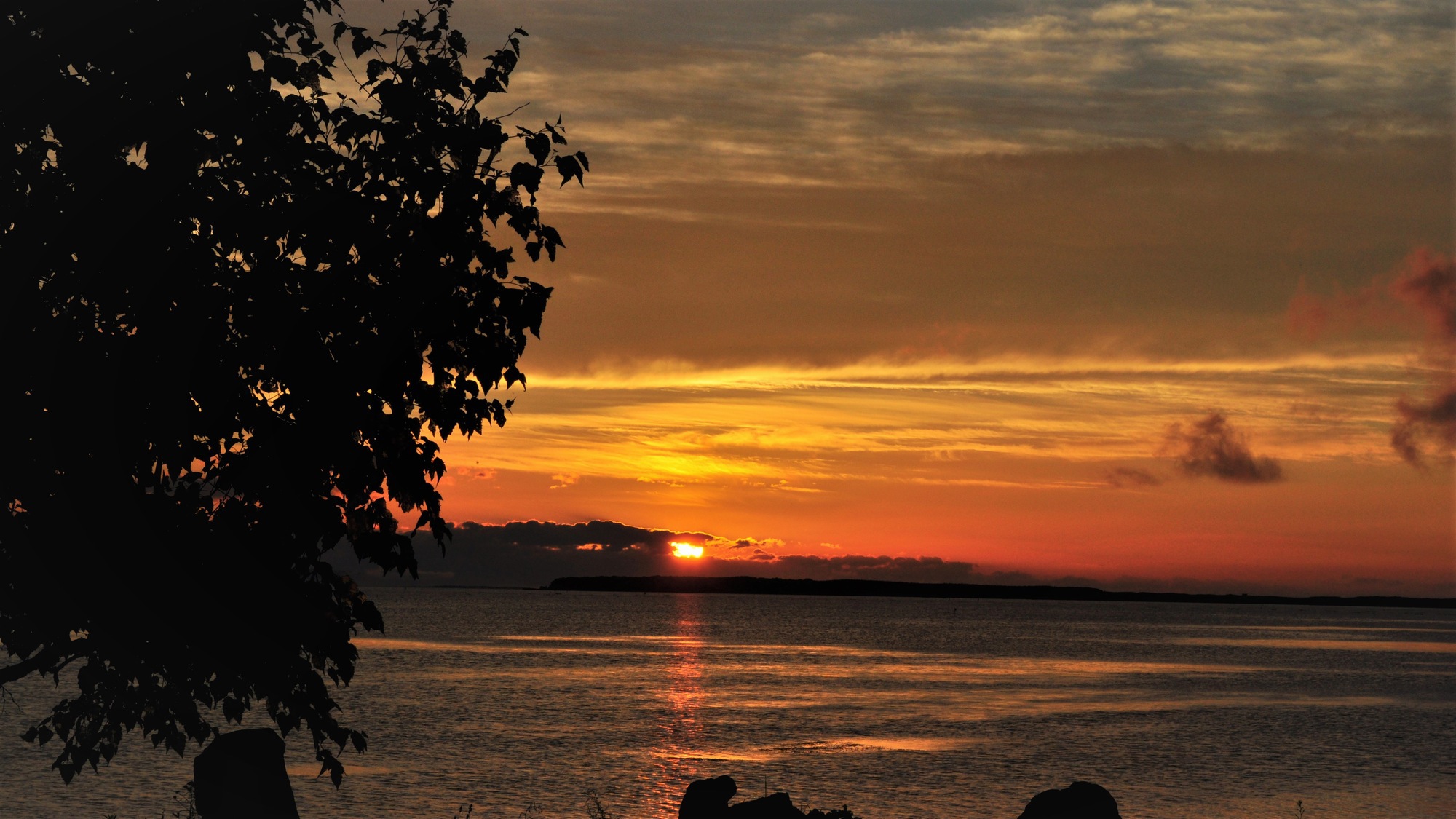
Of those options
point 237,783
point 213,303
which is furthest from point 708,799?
point 213,303

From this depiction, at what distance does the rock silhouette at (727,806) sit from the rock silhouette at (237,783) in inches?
404

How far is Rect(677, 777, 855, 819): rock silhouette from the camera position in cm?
2828

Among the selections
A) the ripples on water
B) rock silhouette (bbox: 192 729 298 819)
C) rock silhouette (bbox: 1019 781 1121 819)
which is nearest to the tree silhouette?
rock silhouette (bbox: 192 729 298 819)

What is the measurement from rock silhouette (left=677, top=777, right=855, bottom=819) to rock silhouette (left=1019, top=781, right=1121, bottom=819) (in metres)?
4.43

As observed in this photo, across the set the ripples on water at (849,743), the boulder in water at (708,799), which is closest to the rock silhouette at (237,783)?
the boulder in water at (708,799)

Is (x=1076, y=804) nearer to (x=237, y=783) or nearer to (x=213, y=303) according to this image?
(x=237, y=783)

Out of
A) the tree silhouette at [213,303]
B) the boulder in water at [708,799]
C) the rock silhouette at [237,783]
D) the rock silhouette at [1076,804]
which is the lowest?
the boulder in water at [708,799]

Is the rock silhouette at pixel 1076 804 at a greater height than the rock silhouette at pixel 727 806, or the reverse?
the rock silhouette at pixel 1076 804

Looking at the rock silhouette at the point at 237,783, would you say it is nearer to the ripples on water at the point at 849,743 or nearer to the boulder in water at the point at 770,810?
the boulder in water at the point at 770,810

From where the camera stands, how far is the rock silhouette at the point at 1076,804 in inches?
1118

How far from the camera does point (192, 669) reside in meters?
12.9

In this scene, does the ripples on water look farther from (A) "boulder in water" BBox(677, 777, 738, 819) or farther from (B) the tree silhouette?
(B) the tree silhouette

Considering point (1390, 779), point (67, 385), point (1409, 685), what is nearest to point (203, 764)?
point (67, 385)

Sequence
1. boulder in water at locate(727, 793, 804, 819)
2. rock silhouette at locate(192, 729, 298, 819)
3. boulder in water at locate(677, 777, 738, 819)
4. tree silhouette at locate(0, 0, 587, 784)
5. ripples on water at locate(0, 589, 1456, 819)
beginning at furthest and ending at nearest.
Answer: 1. ripples on water at locate(0, 589, 1456, 819)
2. boulder in water at locate(677, 777, 738, 819)
3. boulder in water at locate(727, 793, 804, 819)
4. rock silhouette at locate(192, 729, 298, 819)
5. tree silhouette at locate(0, 0, 587, 784)
